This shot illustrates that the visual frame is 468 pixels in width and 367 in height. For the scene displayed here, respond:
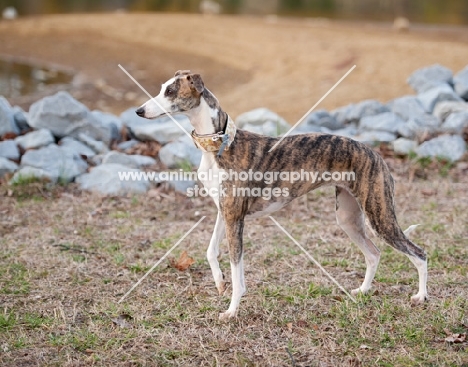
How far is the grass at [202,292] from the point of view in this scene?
14.0ft

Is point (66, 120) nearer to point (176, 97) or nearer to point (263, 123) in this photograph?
point (263, 123)

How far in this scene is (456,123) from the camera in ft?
28.8

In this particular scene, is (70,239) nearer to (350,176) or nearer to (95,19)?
(350,176)

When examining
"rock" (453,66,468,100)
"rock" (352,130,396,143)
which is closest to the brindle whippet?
"rock" (352,130,396,143)

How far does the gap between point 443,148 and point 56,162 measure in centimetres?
432

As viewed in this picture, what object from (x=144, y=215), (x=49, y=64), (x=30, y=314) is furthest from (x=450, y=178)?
(x=49, y=64)

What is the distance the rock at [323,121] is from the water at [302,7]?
12.9 metres

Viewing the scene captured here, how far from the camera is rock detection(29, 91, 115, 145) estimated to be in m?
8.36

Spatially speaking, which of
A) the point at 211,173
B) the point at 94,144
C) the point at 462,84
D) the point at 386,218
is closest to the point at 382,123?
the point at 462,84

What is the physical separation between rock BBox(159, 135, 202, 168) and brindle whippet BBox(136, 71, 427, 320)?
2966 mm

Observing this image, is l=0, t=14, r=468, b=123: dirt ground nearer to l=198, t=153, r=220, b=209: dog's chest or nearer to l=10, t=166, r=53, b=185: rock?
l=10, t=166, r=53, b=185: rock

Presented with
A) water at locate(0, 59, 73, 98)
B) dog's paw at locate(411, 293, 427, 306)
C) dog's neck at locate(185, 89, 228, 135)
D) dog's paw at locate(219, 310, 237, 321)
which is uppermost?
dog's neck at locate(185, 89, 228, 135)

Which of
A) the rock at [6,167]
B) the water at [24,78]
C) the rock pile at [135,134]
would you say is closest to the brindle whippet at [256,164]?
the rock pile at [135,134]

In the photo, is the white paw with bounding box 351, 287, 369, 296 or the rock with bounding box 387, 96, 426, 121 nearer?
the white paw with bounding box 351, 287, 369, 296
